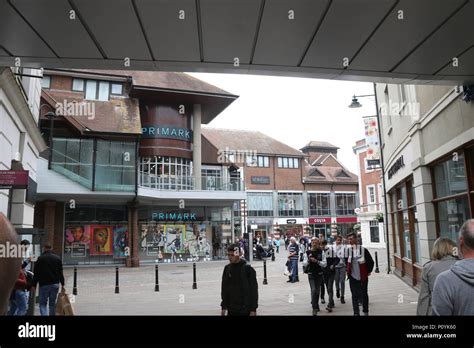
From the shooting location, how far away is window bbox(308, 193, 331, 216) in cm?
5472

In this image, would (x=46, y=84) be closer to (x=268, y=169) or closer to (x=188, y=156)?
(x=188, y=156)

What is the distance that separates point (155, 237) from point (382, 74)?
2394 cm

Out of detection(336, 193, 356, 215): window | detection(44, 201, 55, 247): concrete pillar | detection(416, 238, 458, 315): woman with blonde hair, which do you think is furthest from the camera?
detection(336, 193, 356, 215): window

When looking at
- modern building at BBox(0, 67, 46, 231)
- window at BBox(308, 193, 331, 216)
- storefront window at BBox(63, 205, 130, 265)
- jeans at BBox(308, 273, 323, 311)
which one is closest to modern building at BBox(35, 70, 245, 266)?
storefront window at BBox(63, 205, 130, 265)

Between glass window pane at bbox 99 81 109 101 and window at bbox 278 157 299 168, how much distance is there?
95.5 feet

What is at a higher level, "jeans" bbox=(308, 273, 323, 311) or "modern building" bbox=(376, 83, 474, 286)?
"modern building" bbox=(376, 83, 474, 286)

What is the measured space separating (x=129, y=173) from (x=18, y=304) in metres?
17.8

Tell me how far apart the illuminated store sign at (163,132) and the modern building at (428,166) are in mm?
17725

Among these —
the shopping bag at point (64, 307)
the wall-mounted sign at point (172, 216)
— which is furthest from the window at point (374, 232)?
the shopping bag at point (64, 307)

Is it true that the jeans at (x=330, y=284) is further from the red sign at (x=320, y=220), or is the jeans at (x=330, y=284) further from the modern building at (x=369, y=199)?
the red sign at (x=320, y=220)

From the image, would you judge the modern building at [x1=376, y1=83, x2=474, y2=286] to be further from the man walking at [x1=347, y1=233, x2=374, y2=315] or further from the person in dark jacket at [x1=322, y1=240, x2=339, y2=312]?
the person in dark jacket at [x1=322, y1=240, x2=339, y2=312]

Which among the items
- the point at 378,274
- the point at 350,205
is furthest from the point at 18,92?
the point at 350,205

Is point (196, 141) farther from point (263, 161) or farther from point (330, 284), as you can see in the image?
point (330, 284)

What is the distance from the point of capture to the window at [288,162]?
175 ft
